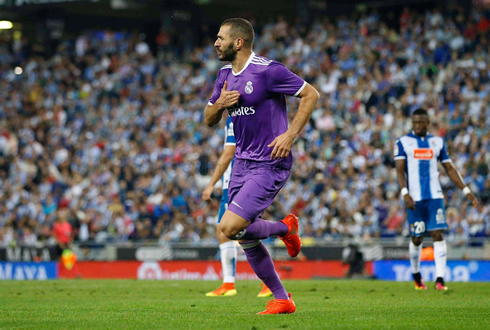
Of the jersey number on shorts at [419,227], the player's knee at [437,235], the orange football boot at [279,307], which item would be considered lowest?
A: the orange football boot at [279,307]

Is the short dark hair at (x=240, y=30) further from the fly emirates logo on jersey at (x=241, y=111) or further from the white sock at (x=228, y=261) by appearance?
the white sock at (x=228, y=261)

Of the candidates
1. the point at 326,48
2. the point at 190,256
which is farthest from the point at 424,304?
the point at 326,48

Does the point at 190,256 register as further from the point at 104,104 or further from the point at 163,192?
the point at 104,104

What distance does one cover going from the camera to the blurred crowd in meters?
20.7

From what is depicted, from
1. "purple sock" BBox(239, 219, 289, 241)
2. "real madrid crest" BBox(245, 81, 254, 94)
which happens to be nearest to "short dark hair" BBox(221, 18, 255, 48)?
"real madrid crest" BBox(245, 81, 254, 94)

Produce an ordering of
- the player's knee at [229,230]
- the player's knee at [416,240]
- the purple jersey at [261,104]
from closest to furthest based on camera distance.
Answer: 1. the player's knee at [229,230]
2. the purple jersey at [261,104]
3. the player's knee at [416,240]

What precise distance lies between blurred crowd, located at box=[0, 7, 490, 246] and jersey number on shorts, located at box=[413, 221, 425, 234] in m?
5.96

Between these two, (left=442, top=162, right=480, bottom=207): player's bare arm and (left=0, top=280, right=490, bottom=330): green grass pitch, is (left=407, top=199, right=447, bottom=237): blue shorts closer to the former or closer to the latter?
(left=442, top=162, right=480, bottom=207): player's bare arm

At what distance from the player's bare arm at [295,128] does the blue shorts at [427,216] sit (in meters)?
5.28

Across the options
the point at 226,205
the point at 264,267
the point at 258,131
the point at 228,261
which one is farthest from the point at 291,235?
the point at 228,261

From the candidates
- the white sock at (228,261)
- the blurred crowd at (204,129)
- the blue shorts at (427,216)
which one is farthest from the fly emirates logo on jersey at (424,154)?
the blurred crowd at (204,129)

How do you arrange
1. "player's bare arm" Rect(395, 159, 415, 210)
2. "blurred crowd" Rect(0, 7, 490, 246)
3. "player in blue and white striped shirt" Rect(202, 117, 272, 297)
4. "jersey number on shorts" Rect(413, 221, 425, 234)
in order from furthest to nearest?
"blurred crowd" Rect(0, 7, 490, 246), "jersey number on shorts" Rect(413, 221, 425, 234), "player's bare arm" Rect(395, 159, 415, 210), "player in blue and white striped shirt" Rect(202, 117, 272, 297)

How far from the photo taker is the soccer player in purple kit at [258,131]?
6.75 metres

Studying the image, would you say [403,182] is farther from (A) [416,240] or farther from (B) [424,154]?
(A) [416,240]
